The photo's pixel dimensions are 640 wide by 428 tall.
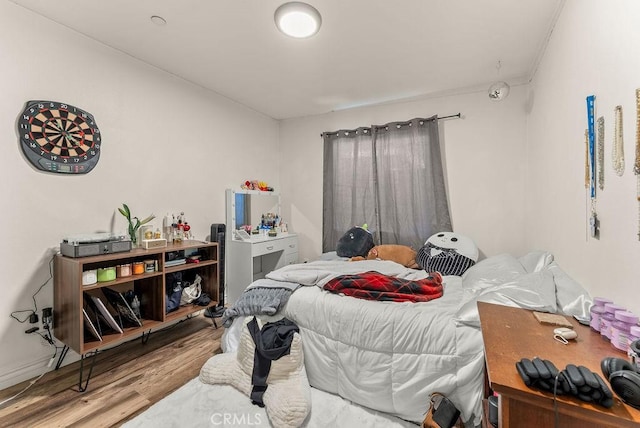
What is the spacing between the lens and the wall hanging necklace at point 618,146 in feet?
3.64

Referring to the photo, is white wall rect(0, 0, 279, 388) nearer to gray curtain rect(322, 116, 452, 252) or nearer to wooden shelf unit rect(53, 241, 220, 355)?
wooden shelf unit rect(53, 241, 220, 355)

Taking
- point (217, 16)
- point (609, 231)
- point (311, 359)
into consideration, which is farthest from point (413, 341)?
point (217, 16)

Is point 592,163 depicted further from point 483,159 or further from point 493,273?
point 483,159

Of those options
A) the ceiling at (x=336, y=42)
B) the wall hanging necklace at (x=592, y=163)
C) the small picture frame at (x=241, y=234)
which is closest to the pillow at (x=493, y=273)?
the wall hanging necklace at (x=592, y=163)

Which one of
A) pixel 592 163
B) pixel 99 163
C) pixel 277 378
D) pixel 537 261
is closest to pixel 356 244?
pixel 537 261

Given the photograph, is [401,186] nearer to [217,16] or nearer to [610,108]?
[610,108]

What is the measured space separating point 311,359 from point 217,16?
2.36 m

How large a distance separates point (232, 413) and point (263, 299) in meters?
0.65

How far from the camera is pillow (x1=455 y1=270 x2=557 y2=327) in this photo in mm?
1347

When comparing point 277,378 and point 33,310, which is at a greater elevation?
point 33,310

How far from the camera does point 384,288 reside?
1858 mm

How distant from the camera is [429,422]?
131 cm

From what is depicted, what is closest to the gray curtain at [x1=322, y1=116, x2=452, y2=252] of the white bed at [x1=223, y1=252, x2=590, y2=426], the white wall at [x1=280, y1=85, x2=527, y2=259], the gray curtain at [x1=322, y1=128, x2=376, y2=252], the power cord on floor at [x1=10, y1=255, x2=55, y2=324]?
the gray curtain at [x1=322, y1=128, x2=376, y2=252]

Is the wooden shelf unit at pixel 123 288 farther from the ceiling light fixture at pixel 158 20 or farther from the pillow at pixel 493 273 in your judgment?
the pillow at pixel 493 273
